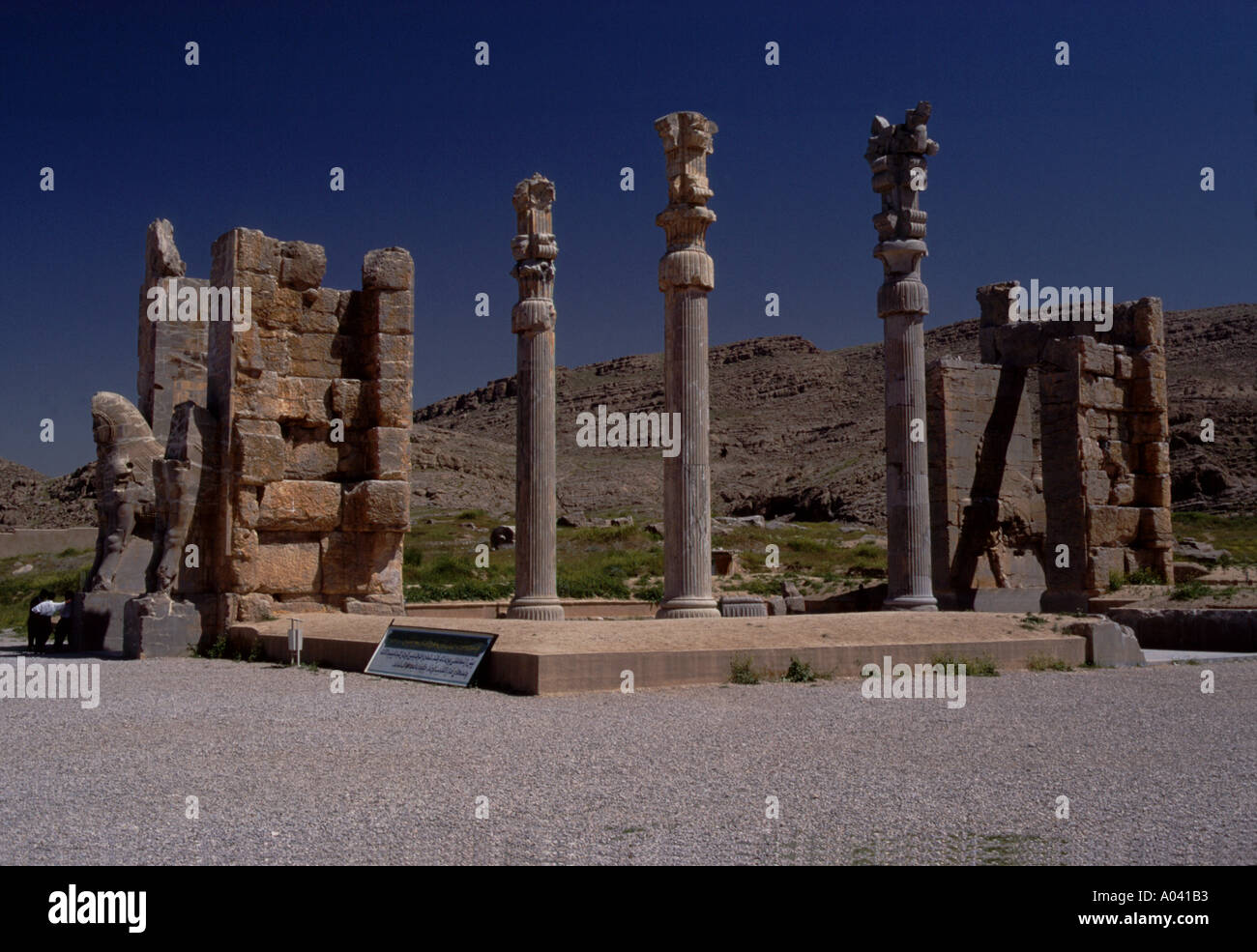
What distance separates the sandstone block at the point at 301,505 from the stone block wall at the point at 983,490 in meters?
9.90

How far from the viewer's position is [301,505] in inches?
558

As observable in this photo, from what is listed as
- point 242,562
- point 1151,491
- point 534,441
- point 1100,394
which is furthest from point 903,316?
point 242,562

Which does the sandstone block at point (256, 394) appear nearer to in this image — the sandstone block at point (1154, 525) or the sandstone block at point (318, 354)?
the sandstone block at point (318, 354)

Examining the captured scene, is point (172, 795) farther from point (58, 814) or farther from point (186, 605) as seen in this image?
point (186, 605)

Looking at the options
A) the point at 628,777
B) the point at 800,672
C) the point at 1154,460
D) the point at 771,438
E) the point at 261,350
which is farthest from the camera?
the point at 771,438

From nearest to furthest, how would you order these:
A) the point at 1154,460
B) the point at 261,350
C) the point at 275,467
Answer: the point at 275,467 → the point at 261,350 → the point at 1154,460

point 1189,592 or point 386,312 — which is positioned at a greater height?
point 386,312

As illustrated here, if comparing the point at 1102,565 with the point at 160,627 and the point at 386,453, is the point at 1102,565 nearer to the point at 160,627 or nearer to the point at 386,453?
the point at 386,453

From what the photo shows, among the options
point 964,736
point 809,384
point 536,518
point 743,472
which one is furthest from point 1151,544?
point 809,384

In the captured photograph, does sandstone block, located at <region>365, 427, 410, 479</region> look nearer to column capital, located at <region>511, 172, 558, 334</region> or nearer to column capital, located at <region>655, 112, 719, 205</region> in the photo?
column capital, located at <region>511, 172, 558, 334</region>

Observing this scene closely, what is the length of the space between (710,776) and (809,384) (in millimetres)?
101888

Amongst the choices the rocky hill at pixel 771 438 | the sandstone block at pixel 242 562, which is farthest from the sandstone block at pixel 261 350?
the rocky hill at pixel 771 438

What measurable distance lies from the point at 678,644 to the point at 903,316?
8.46 metres

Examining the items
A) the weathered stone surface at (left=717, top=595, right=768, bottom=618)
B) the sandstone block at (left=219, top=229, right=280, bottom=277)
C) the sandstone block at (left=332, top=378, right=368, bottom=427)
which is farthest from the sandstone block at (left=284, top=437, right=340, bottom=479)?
the weathered stone surface at (left=717, top=595, right=768, bottom=618)
